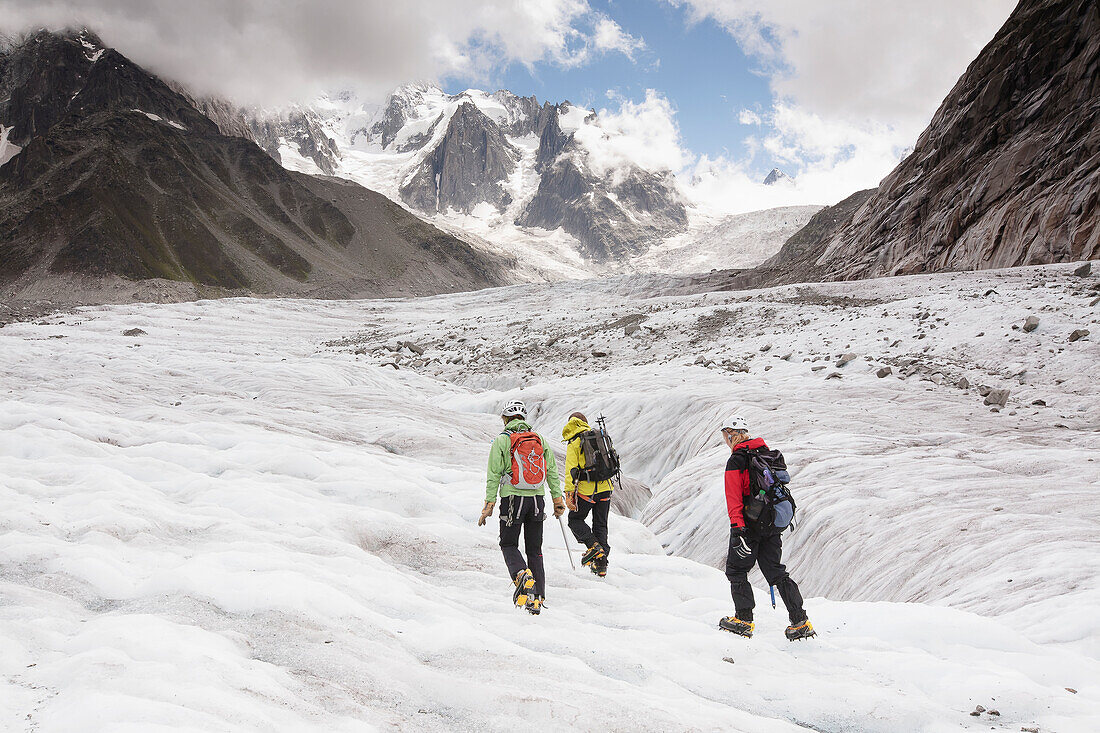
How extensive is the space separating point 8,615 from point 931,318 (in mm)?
27584

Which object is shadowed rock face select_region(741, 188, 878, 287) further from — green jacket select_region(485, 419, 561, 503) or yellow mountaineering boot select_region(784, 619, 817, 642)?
green jacket select_region(485, 419, 561, 503)

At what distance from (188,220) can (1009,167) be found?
150 metres

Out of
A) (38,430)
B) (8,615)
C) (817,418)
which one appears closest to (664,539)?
(817,418)

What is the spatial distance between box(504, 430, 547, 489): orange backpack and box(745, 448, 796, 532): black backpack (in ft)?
8.80

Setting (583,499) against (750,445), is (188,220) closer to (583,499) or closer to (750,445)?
(583,499)

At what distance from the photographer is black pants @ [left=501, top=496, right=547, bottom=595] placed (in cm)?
809

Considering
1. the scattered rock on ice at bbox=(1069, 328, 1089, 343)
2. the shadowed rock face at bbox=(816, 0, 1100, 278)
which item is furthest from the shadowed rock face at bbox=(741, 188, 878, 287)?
the scattered rock on ice at bbox=(1069, 328, 1089, 343)

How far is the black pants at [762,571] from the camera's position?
7328 mm

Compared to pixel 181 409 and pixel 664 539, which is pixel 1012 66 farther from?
pixel 181 409

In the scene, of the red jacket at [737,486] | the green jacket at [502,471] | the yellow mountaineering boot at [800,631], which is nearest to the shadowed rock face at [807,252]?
the red jacket at [737,486]

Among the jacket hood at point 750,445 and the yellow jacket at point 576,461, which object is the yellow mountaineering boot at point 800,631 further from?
the yellow jacket at point 576,461

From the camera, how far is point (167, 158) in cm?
14900

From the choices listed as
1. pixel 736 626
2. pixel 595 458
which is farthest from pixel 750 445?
pixel 595 458

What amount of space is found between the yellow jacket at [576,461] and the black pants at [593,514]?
0.32ft
